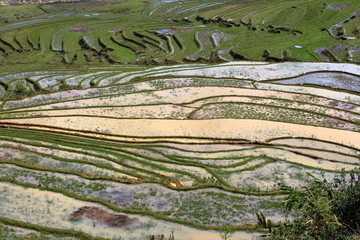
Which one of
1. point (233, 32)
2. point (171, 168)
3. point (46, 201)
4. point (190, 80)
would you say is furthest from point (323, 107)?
point (233, 32)

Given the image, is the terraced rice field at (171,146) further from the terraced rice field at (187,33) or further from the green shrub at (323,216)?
the terraced rice field at (187,33)

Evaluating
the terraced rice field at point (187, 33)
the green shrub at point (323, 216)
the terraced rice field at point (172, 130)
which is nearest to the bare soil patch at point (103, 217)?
the terraced rice field at point (172, 130)

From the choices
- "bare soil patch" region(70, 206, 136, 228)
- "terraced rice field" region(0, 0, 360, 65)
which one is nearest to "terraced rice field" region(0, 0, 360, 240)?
"bare soil patch" region(70, 206, 136, 228)

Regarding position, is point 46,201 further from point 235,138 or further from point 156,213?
point 235,138

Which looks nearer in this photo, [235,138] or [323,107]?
[235,138]

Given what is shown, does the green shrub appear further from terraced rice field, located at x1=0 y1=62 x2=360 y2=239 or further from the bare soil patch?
the bare soil patch

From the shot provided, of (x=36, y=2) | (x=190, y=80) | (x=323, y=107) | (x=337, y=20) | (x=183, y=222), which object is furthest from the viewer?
(x=36, y=2)

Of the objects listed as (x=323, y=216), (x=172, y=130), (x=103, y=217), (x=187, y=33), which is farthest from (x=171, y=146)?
(x=187, y=33)

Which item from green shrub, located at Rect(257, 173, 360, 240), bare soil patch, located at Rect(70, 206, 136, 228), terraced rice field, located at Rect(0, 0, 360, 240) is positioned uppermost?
green shrub, located at Rect(257, 173, 360, 240)
